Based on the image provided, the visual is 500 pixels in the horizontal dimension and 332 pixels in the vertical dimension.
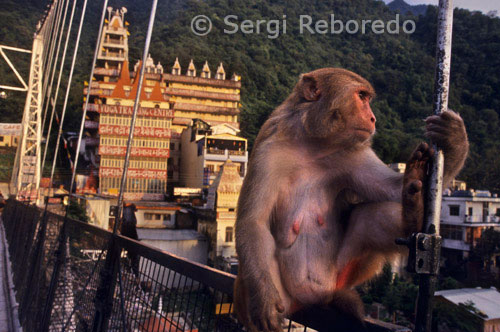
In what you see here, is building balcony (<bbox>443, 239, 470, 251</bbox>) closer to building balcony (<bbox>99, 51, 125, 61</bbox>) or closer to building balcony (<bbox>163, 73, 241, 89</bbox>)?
building balcony (<bbox>163, 73, 241, 89</bbox>)

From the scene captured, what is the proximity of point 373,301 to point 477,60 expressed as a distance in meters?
40.2

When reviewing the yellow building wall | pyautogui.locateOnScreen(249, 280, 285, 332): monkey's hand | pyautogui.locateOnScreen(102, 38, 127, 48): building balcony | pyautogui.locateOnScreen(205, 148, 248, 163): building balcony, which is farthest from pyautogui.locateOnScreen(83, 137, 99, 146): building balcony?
pyautogui.locateOnScreen(249, 280, 285, 332): monkey's hand

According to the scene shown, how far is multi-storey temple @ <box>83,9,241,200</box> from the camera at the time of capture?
105ft

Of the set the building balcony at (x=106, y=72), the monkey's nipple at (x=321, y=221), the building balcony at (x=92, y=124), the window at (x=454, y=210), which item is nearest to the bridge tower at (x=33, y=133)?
the monkey's nipple at (x=321, y=221)

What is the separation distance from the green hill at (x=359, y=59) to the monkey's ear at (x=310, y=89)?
29669 mm

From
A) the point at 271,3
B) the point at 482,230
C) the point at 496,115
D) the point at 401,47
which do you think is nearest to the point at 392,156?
the point at 482,230

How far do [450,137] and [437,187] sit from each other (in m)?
0.35

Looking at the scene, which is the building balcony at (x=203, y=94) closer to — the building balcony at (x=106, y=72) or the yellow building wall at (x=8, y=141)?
the building balcony at (x=106, y=72)

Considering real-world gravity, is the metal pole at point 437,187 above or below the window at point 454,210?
above

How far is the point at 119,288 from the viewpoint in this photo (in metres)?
2.54

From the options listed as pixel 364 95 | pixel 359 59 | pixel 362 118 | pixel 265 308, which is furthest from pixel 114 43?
pixel 265 308

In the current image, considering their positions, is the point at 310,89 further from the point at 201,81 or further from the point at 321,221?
the point at 201,81

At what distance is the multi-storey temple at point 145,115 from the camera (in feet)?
105

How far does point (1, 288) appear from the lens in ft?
20.8
